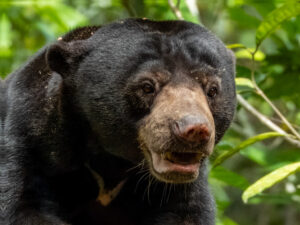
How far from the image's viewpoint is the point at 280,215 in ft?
40.9

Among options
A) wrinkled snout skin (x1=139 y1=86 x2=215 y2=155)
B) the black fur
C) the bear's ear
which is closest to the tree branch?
the black fur

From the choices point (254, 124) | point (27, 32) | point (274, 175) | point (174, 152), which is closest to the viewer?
point (174, 152)

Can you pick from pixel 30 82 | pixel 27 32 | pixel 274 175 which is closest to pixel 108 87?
pixel 30 82

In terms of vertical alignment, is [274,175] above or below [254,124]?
above

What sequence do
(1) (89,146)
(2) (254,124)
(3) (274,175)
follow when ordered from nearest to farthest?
1. (3) (274,175)
2. (1) (89,146)
3. (2) (254,124)

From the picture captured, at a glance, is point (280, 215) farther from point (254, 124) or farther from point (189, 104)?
point (189, 104)

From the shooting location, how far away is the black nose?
15.3 feet

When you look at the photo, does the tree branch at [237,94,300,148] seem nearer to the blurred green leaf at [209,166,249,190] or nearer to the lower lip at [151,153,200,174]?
the blurred green leaf at [209,166,249,190]

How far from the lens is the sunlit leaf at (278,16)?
6.01 m

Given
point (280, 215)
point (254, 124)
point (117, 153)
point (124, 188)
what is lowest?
point (280, 215)

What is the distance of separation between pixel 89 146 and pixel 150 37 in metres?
1.01

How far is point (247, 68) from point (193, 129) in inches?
106

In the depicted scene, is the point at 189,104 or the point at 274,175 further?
the point at 274,175

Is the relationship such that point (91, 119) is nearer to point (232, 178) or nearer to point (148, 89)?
point (148, 89)
